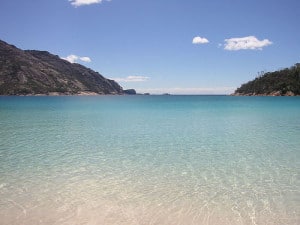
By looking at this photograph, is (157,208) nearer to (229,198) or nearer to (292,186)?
(229,198)

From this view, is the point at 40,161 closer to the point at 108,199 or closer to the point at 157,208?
the point at 108,199

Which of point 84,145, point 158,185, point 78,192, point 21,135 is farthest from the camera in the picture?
point 21,135

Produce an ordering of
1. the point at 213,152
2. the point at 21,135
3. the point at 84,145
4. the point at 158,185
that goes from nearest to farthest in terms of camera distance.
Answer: the point at 158,185 < the point at 213,152 < the point at 84,145 < the point at 21,135

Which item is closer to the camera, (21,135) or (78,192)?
(78,192)

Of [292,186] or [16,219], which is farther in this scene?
[292,186]

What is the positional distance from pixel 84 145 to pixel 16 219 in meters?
12.9

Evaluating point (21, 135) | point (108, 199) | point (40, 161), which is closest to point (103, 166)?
point (40, 161)

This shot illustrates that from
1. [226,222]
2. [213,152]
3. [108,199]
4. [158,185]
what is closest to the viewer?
[226,222]

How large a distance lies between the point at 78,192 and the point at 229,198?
17.6 feet

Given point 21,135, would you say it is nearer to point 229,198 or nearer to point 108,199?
point 108,199

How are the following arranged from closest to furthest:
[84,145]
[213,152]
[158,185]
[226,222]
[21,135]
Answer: [226,222] < [158,185] < [213,152] < [84,145] < [21,135]

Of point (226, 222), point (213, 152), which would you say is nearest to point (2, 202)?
point (226, 222)

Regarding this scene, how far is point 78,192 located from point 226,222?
539 centimetres

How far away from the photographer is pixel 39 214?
30.4ft
